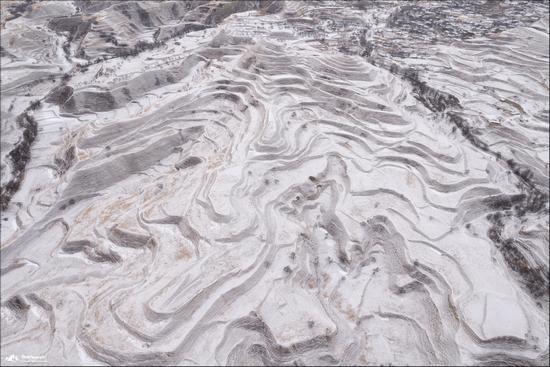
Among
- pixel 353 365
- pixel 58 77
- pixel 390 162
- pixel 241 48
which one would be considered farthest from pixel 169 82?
pixel 353 365

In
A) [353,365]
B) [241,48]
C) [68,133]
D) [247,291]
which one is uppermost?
[241,48]

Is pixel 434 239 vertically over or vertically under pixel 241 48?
under

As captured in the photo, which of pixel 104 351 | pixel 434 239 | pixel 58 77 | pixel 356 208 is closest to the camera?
pixel 104 351

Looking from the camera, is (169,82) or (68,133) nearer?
(68,133)

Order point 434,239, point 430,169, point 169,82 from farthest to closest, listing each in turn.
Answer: point 169,82
point 430,169
point 434,239

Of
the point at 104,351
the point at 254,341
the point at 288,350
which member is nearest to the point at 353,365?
the point at 288,350

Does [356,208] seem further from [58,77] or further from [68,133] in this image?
[58,77]
